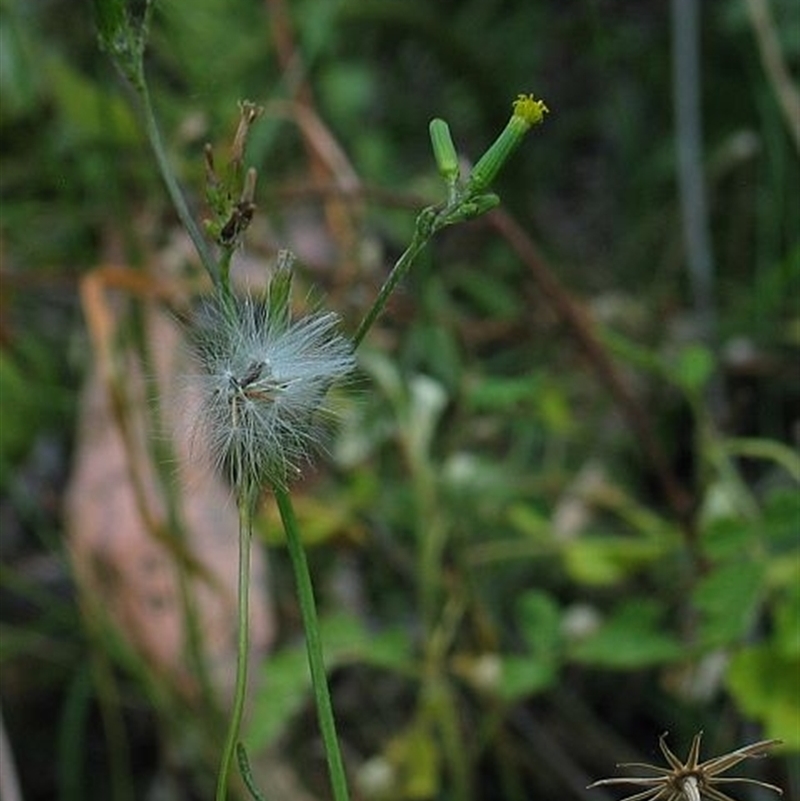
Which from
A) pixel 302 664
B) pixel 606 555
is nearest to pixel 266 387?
pixel 302 664

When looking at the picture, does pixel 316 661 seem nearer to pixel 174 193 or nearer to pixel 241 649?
pixel 241 649

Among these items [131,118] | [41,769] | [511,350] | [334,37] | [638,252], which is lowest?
[41,769]

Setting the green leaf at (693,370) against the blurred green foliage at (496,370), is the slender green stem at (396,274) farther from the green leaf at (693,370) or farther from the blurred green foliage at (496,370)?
the green leaf at (693,370)

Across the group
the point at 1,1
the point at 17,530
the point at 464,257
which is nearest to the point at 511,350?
the point at 464,257

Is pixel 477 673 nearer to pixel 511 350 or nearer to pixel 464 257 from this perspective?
pixel 511 350

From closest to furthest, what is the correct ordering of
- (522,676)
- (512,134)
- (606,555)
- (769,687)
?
(512,134) < (769,687) < (522,676) < (606,555)

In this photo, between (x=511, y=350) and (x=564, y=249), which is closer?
(x=511, y=350)

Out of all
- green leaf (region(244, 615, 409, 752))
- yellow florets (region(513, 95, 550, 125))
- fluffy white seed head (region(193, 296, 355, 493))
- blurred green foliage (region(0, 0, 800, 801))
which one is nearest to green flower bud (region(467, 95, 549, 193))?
yellow florets (region(513, 95, 550, 125))

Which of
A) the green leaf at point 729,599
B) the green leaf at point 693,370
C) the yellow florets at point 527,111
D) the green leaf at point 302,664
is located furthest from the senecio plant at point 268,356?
the green leaf at point 693,370
